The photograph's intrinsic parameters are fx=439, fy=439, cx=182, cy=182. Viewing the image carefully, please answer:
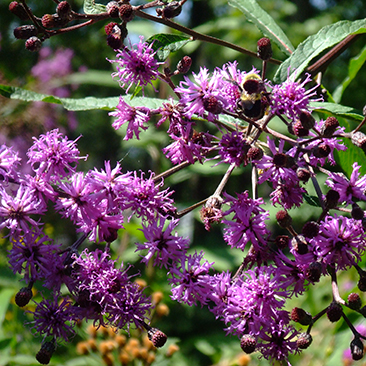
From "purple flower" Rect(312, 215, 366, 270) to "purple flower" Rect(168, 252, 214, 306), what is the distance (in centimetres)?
36

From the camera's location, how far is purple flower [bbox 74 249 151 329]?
1.40m

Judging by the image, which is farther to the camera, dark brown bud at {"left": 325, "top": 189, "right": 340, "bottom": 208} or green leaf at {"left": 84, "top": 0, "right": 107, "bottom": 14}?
green leaf at {"left": 84, "top": 0, "right": 107, "bottom": 14}

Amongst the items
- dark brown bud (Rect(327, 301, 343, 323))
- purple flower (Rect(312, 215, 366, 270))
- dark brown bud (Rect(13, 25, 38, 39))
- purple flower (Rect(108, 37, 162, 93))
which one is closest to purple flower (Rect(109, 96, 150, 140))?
purple flower (Rect(108, 37, 162, 93))

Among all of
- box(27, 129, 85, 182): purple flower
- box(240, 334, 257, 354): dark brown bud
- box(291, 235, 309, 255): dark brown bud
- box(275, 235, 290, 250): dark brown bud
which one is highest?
box(291, 235, 309, 255): dark brown bud

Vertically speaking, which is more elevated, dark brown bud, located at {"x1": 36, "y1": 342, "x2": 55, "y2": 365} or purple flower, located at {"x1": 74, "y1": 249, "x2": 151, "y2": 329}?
purple flower, located at {"x1": 74, "y1": 249, "x2": 151, "y2": 329}

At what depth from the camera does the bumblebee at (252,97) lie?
1.35 m

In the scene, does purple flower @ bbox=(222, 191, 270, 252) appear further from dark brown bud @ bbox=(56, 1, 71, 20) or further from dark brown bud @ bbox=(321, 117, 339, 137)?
dark brown bud @ bbox=(56, 1, 71, 20)

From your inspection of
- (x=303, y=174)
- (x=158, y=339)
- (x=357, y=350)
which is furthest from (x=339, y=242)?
(x=158, y=339)

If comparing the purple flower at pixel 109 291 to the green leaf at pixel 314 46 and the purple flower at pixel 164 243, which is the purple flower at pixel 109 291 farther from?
the green leaf at pixel 314 46

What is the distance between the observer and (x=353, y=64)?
7.21 feet

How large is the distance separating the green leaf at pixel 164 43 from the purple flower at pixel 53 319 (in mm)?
925

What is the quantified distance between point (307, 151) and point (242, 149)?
0.23 m

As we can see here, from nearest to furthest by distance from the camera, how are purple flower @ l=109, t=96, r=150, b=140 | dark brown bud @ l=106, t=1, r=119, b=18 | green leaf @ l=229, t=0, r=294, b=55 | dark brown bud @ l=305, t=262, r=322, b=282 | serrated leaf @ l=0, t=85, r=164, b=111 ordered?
dark brown bud @ l=305, t=262, r=322, b=282 < dark brown bud @ l=106, t=1, r=119, b=18 < purple flower @ l=109, t=96, r=150, b=140 < serrated leaf @ l=0, t=85, r=164, b=111 < green leaf @ l=229, t=0, r=294, b=55

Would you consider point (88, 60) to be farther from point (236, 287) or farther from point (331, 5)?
point (236, 287)
